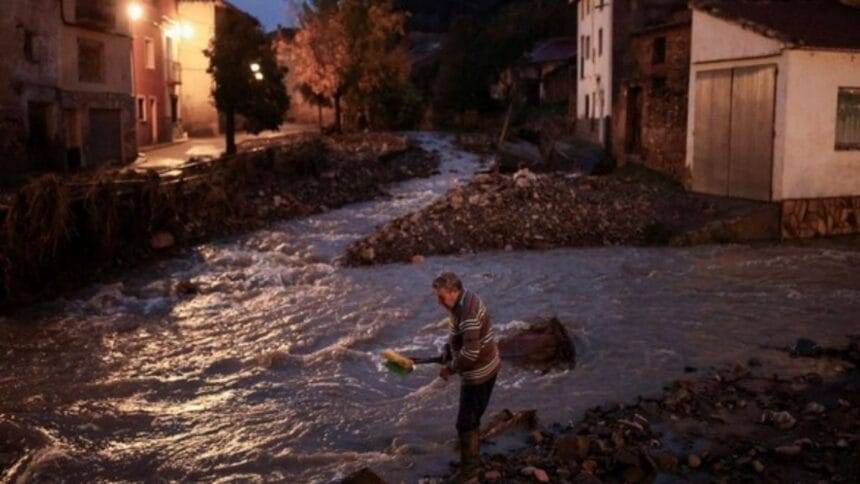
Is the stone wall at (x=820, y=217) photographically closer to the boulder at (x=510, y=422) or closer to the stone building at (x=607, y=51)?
the stone building at (x=607, y=51)

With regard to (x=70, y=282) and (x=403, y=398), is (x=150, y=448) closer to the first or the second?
(x=403, y=398)

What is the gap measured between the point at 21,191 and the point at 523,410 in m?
10.5

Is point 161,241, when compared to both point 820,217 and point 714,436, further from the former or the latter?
point 820,217

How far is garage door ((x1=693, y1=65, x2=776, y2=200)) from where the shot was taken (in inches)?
698

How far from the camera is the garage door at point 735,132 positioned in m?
17.7

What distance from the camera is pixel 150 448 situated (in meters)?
7.97

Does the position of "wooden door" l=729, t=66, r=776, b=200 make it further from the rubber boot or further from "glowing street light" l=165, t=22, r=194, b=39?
"glowing street light" l=165, t=22, r=194, b=39

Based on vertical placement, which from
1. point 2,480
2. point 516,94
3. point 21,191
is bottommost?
point 2,480

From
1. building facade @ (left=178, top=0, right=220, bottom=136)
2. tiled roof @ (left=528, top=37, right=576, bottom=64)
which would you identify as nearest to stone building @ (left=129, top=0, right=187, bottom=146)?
building facade @ (left=178, top=0, right=220, bottom=136)

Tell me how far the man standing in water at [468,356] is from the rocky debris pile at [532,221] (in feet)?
34.1

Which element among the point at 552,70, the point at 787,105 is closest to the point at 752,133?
the point at 787,105

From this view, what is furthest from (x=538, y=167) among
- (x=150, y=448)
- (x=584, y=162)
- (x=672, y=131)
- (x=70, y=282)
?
(x=150, y=448)

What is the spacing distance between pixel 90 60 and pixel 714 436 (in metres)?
25.9

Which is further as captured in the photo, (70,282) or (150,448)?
(70,282)
